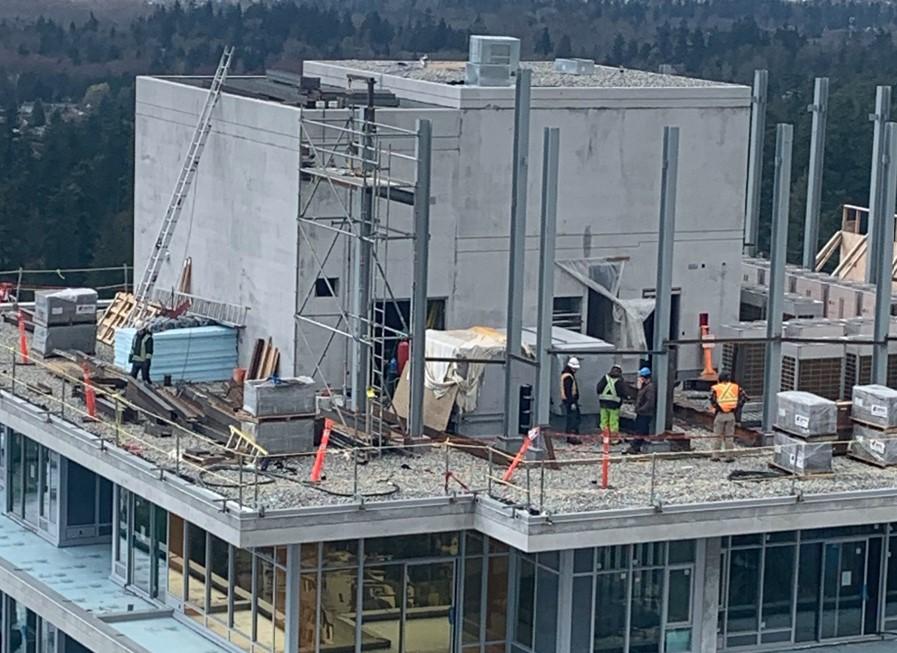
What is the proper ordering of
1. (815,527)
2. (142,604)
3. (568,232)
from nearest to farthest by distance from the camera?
(815,527) < (142,604) < (568,232)

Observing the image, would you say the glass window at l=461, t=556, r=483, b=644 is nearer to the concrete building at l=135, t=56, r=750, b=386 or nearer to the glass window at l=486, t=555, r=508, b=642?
the glass window at l=486, t=555, r=508, b=642

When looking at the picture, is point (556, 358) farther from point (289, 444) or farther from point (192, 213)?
point (192, 213)

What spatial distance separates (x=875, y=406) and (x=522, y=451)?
5854mm

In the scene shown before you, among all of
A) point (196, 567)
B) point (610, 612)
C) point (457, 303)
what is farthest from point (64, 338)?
point (610, 612)

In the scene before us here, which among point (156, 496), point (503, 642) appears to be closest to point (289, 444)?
point (156, 496)

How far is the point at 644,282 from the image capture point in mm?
43250

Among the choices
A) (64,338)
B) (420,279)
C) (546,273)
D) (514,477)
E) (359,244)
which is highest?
(359,244)

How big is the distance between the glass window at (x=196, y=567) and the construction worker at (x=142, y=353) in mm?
5555

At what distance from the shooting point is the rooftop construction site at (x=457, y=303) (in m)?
36.1

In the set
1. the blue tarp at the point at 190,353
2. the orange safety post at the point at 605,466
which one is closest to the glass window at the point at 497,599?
the orange safety post at the point at 605,466

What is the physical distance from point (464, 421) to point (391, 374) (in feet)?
5.62

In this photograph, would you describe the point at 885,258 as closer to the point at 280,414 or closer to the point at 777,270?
the point at 777,270

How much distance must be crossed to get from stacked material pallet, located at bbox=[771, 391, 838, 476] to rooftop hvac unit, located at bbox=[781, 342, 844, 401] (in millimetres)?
4791

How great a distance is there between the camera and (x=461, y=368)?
3938 centimetres
